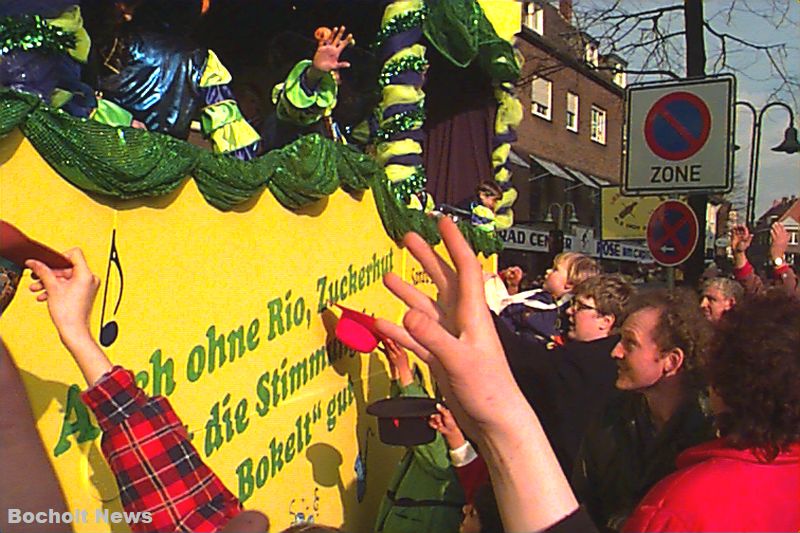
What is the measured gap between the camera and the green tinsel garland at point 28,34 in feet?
7.22

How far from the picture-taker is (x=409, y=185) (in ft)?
15.4

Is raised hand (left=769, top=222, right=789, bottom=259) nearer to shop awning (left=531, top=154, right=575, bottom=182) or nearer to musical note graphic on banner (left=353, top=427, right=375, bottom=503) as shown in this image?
musical note graphic on banner (left=353, top=427, right=375, bottom=503)

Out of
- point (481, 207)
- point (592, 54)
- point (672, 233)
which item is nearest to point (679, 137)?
point (672, 233)

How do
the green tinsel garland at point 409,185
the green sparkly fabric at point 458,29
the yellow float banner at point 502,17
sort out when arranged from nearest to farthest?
the green tinsel garland at point 409,185 → the green sparkly fabric at point 458,29 → the yellow float banner at point 502,17

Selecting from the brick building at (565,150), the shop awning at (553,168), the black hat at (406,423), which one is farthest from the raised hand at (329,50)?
the shop awning at (553,168)

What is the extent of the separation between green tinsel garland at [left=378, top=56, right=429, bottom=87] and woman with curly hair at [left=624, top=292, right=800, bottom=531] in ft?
9.71

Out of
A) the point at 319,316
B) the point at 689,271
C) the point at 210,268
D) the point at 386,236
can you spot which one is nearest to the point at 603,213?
the point at 689,271

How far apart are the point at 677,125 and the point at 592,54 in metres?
Answer: 6.29

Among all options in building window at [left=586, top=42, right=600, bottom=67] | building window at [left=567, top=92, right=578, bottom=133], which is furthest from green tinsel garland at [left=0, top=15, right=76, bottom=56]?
building window at [left=567, top=92, right=578, bottom=133]

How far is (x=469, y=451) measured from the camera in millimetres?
3191

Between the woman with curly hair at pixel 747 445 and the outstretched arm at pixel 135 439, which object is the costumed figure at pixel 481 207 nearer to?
the woman with curly hair at pixel 747 445

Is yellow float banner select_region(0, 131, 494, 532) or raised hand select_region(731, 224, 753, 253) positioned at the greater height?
raised hand select_region(731, 224, 753, 253)

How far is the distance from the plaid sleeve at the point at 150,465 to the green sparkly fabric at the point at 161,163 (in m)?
0.71

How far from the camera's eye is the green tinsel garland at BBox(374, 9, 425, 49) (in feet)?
15.2
